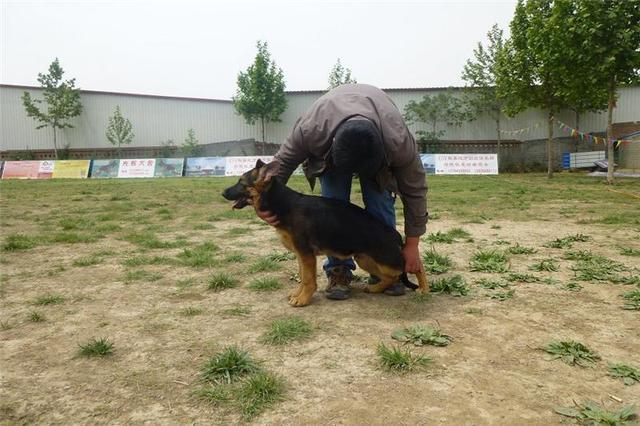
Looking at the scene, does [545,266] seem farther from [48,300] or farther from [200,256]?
[48,300]

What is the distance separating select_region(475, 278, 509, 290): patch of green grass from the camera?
4151 millimetres

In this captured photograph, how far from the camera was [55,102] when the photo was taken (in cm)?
3369

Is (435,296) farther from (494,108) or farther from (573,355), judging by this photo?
(494,108)

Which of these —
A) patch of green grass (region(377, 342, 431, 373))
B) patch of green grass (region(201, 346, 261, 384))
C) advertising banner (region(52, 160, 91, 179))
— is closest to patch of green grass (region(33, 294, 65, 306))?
patch of green grass (region(201, 346, 261, 384))

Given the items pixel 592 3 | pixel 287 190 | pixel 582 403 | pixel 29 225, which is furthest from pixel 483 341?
pixel 592 3

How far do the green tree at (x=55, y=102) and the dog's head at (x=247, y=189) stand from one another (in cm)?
3507

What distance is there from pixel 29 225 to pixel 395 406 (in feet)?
26.3

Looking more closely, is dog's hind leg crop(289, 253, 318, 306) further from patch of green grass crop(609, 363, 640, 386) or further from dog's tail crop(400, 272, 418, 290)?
patch of green grass crop(609, 363, 640, 386)

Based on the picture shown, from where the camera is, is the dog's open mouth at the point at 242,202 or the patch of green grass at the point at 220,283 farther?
the patch of green grass at the point at 220,283

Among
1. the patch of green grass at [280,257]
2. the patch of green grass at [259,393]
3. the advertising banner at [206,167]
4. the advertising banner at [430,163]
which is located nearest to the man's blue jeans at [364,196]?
the patch of green grass at [280,257]

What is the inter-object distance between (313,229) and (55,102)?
121 ft

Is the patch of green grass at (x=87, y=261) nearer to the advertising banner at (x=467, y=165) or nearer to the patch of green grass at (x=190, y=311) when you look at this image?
the patch of green grass at (x=190, y=311)

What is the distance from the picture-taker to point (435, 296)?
3.97 m

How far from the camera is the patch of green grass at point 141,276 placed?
4508 millimetres
